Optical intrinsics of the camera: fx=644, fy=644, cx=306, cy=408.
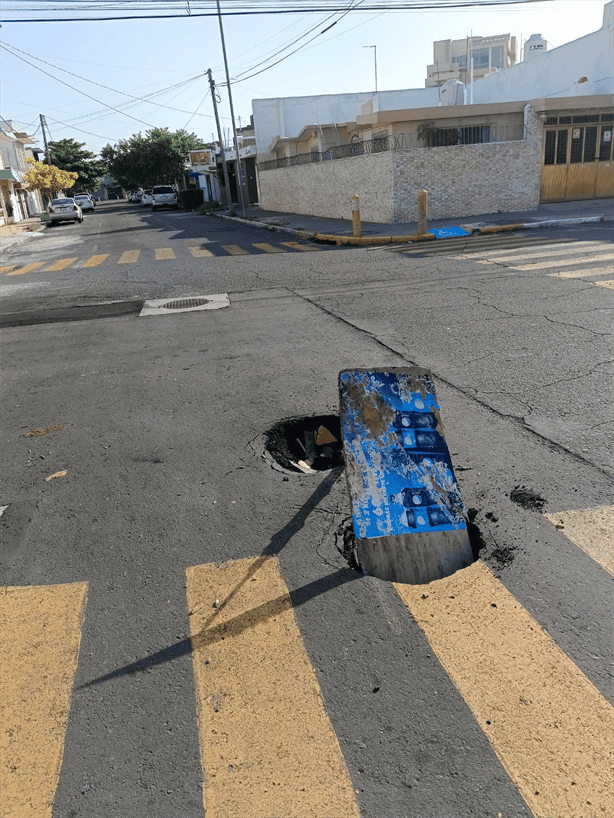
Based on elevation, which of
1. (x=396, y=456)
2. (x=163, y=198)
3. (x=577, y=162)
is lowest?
(x=163, y=198)

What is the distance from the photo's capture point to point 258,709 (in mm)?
2613

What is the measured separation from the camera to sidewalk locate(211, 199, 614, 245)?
18.4 m

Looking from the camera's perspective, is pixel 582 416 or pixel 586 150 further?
pixel 586 150

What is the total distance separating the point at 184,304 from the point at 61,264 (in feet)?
31.8

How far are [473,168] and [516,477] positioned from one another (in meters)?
20.0

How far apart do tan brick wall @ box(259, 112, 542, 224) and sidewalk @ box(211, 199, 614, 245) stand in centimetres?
51

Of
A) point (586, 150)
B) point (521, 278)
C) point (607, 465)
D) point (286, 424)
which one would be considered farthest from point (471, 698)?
point (586, 150)

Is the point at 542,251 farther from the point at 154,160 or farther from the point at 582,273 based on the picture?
the point at 154,160

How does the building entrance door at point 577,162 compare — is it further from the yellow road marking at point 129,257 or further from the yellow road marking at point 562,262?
the yellow road marking at point 129,257

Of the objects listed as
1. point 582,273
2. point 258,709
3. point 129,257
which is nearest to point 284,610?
point 258,709

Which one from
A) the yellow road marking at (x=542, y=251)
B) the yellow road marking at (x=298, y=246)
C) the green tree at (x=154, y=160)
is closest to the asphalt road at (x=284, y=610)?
the yellow road marking at (x=542, y=251)

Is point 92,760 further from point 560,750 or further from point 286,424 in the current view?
point 286,424

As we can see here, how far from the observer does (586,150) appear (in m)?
23.7

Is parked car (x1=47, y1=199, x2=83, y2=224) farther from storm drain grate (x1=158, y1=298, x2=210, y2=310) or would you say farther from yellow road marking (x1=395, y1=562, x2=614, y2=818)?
yellow road marking (x1=395, y1=562, x2=614, y2=818)
